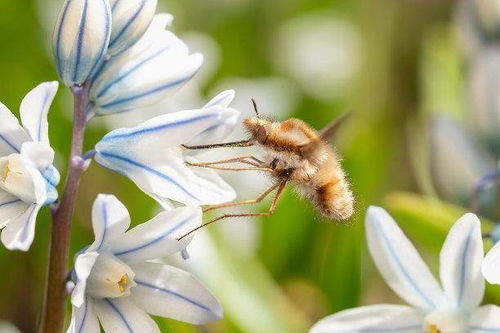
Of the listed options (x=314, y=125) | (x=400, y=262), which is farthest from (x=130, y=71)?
(x=314, y=125)

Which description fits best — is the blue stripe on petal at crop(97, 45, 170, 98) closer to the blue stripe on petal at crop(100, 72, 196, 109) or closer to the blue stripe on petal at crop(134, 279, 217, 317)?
the blue stripe on petal at crop(100, 72, 196, 109)

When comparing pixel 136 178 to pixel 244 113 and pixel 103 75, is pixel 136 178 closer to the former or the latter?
pixel 103 75

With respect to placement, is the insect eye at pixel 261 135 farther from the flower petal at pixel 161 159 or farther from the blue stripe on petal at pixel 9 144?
the blue stripe on petal at pixel 9 144

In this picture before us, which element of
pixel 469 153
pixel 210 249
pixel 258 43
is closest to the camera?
pixel 210 249

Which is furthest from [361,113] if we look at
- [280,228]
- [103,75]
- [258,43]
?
[103,75]

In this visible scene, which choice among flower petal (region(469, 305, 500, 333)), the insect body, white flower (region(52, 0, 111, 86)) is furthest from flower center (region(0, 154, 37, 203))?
flower petal (region(469, 305, 500, 333))

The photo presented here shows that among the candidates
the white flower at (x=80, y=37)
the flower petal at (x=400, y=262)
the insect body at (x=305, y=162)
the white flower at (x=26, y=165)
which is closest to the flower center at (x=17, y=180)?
the white flower at (x=26, y=165)
